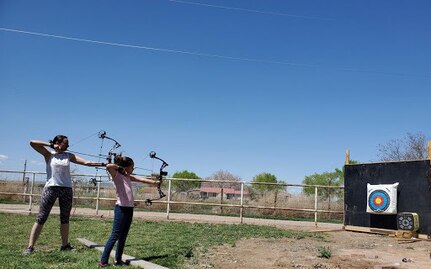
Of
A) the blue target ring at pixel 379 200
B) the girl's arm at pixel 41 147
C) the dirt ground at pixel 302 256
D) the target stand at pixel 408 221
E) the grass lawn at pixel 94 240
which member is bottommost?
the dirt ground at pixel 302 256

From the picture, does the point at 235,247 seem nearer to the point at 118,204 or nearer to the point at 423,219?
the point at 118,204

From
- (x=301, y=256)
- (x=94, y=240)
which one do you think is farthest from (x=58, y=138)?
(x=301, y=256)

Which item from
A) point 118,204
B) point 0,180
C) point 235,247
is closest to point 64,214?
point 118,204

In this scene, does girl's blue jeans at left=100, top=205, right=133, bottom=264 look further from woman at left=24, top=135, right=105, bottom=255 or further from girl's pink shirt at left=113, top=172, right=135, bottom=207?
woman at left=24, top=135, right=105, bottom=255

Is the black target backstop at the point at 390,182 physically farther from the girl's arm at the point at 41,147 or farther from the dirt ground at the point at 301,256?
the girl's arm at the point at 41,147

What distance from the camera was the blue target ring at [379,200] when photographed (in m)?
12.8

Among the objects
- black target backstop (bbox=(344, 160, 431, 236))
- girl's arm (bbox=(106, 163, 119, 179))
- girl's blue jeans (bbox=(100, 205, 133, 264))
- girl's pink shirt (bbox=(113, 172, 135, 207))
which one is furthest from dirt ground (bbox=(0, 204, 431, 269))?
black target backstop (bbox=(344, 160, 431, 236))

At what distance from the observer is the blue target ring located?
504 inches

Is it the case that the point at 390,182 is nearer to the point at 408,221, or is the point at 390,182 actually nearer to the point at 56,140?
the point at 408,221

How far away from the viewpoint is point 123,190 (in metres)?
5.83

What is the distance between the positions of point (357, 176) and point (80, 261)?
1090cm

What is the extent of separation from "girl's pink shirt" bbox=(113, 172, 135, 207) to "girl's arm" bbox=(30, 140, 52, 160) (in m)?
1.43

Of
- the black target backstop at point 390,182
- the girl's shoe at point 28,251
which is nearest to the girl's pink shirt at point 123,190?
the girl's shoe at point 28,251

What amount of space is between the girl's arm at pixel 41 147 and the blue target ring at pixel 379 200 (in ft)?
33.1
